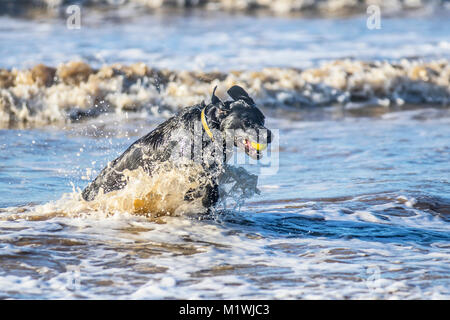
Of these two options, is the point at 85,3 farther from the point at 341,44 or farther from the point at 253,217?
the point at 253,217

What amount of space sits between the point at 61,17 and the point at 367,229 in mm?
17198

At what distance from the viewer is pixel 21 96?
13.1 m

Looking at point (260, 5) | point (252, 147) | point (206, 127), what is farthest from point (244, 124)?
point (260, 5)

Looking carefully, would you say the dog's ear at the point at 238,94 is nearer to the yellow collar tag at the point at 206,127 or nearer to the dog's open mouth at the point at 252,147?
the yellow collar tag at the point at 206,127

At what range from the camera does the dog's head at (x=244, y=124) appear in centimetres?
619

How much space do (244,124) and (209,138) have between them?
33cm

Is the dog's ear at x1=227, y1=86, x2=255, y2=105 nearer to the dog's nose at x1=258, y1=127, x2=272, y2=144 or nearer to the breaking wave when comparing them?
the dog's nose at x1=258, y1=127, x2=272, y2=144

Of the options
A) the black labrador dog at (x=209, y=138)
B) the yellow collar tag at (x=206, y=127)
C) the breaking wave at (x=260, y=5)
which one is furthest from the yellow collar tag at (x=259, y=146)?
the breaking wave at (x=260, y=5)

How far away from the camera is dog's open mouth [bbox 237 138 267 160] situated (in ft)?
20.3

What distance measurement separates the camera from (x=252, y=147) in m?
6.22

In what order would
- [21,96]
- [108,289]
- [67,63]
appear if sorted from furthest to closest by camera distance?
[67,63] < [21,96] < [108,289]

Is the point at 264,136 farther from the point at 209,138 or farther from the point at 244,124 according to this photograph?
the point at 209,138

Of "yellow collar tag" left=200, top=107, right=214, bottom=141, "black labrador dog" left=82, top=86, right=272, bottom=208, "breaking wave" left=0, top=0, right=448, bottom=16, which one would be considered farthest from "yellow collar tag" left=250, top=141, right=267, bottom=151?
"breaking wave" left=0, top=0, right=448, bottom=16
